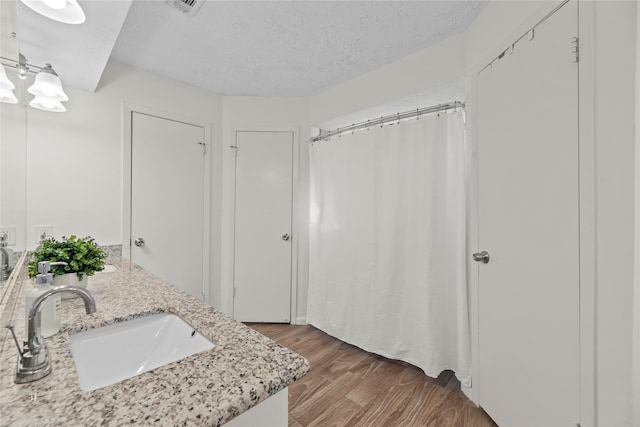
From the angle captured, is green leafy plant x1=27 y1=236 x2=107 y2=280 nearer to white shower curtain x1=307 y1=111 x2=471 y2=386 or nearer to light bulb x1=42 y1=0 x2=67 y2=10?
light bulb x1=42 y1=0 x2=67 y2=10

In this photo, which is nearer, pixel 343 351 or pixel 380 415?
pixel 380 415

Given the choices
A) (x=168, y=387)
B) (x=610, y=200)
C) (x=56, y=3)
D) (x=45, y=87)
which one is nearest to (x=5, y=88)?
(x=56, y=3)

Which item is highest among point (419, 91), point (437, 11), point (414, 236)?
point (437, 11)

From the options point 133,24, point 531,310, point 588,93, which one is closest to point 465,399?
point 531,310

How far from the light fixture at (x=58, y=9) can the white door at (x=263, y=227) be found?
1730 mm

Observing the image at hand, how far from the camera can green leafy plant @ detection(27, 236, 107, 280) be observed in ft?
3.45

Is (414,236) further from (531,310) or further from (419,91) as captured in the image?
(419,91)

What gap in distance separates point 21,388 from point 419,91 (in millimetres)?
2316

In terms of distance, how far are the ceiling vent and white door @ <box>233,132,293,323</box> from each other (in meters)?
1.30

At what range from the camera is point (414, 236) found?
6.53 ft

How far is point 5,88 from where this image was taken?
2.43ft

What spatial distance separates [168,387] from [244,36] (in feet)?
6.65

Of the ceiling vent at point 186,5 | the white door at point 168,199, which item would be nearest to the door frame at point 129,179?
A: the white door at point 168,199

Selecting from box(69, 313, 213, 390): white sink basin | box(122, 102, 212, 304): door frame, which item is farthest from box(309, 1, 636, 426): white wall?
box(122, 102, 212, 304): door frame
